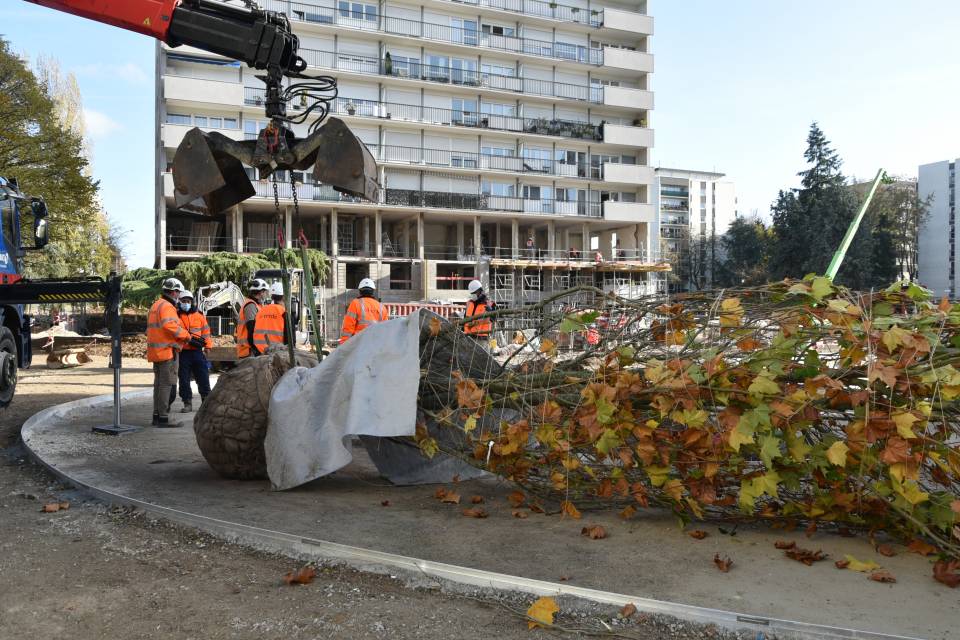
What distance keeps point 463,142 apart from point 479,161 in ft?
4.98

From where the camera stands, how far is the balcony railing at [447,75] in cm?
4166

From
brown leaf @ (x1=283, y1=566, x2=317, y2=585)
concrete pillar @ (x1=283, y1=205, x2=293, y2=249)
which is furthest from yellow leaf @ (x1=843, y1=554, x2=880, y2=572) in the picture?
concrete pillar @ (x1=283, y1=205, x2=293, y2=249)

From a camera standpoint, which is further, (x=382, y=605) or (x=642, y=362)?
(x=642, y=362)

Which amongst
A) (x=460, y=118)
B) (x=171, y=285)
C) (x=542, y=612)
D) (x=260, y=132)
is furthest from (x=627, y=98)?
(x=542, y=612)

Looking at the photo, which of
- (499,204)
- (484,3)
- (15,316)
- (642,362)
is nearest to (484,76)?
(484,3)

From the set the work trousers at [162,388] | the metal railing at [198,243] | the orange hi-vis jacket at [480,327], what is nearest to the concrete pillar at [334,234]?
the metal railing at [198,243]

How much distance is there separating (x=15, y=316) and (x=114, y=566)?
8593mm

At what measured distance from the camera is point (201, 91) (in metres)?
37.4

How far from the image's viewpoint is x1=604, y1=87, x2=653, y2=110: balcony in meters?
47.6

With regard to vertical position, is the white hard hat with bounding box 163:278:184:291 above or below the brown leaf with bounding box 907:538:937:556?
above

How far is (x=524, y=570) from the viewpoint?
396 cm

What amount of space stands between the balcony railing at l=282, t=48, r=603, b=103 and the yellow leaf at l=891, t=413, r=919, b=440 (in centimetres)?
3998

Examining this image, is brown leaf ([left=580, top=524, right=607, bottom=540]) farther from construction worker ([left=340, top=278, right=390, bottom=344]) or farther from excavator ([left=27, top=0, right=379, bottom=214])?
construction worker ([left=340, top=278, right=390, bottom=344])

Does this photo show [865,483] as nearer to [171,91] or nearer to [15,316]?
[15,316]
